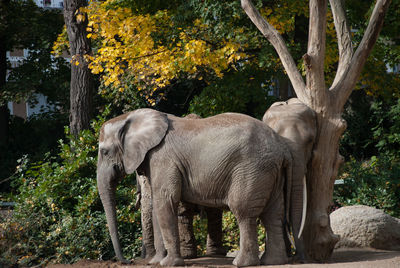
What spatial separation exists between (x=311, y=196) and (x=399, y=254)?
1387 millimetres

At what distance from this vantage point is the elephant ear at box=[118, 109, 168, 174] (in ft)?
22.6

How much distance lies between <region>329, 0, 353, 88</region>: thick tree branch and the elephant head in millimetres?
2602

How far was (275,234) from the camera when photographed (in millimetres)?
6875

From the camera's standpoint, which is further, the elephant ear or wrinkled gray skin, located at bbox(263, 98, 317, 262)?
wrinkled gray skin, located at bbox(263, 98, 317, 262)

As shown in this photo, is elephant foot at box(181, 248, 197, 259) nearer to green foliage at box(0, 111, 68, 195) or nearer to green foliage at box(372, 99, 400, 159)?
green foliage at box(372, 99, 400, 159)

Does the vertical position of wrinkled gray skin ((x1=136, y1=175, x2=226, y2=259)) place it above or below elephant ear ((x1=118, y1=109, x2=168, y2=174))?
below

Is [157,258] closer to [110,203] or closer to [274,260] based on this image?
[110,203]

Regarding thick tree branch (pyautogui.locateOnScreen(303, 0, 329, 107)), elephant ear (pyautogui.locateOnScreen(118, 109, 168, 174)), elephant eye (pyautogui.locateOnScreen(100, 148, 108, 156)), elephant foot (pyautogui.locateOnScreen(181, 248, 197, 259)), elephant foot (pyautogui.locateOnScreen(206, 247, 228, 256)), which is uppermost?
thick tree branch (pyautogui.locateOnScreen(303, 0, 329, 107))

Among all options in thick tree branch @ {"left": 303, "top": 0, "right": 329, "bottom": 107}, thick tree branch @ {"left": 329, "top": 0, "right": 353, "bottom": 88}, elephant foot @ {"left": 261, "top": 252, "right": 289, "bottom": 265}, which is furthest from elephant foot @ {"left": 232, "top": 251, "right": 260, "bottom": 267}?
thick tree branch @ {"left": 329, "top": 0, "right": 353, "bottom": 88}

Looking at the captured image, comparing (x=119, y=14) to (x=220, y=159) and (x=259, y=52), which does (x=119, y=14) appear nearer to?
(x=259, y=52)

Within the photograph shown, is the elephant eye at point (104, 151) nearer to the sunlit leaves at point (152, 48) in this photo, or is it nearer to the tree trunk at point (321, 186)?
the tree trunk at point (321, 186)

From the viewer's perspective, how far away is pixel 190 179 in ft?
22.5

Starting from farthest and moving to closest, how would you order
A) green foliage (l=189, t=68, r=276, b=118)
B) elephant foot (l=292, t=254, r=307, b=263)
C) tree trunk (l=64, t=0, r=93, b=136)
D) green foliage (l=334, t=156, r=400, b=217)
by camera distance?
green foliage (l=189, t=68, r=276, b=118) < tree trunk (l=64, t=0, r=93, b=136) < green foliage (l=334, t=156, r=400, b=217) < elephant foot (l=292, t=254, r=307, b=263)

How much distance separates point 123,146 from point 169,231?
1.17 meters
